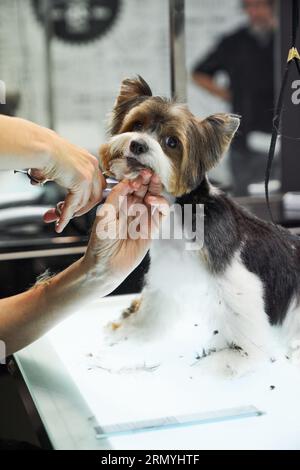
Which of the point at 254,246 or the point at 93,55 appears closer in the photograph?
the point at 254,246

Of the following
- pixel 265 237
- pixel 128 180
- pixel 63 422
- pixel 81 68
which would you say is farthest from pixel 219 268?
pixel 81 68

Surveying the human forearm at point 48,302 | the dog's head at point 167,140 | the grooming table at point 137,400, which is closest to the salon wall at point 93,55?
the dog's head at point 167,140

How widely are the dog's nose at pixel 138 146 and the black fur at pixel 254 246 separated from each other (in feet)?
0.36

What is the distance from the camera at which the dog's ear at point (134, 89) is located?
41.4 inches

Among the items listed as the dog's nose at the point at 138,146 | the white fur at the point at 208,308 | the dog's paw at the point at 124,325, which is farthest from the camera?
the dog's paw at the point at 124,325

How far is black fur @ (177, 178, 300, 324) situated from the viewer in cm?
108

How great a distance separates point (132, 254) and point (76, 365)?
0.22 meters

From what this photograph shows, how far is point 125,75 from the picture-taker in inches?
43.8

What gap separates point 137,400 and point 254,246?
31 centimetres

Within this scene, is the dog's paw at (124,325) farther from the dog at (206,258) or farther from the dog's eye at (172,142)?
the dog's eye at (172,142)

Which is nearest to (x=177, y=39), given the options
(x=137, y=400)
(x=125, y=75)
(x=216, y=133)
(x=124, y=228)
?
(x=125, y=75)

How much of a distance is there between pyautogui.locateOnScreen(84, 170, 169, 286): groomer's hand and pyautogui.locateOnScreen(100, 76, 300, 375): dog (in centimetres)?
2

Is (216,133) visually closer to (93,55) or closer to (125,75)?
(125,75)
